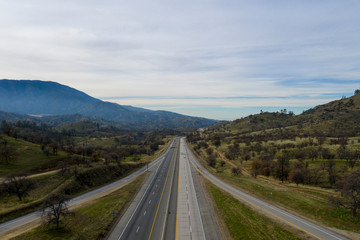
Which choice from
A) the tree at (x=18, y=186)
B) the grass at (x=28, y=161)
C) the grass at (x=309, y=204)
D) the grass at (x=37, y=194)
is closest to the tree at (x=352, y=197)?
the grass at (x=309, y=204)

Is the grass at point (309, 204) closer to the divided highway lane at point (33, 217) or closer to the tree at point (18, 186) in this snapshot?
the divided highway lane at point (33, 217)

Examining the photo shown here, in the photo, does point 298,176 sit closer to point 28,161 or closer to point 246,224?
point 246,224

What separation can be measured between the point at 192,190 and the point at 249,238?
29.6 m

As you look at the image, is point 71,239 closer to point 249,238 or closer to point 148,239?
point 148,239

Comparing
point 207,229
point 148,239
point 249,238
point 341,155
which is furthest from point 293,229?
point 341,155

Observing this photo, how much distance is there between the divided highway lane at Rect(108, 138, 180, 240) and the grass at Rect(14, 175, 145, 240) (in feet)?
8.57

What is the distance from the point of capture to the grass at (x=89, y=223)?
3662 cm

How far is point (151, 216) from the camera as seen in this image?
45188mm

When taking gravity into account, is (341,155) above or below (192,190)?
above

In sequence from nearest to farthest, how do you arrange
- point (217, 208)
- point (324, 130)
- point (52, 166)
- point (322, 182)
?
point (217, 208), point (322, 182), point (52, 166), point (324, 130)

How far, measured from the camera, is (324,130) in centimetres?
19525

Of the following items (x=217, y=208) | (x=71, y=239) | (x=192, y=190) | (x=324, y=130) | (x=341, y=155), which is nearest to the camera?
(x=71, y=239)

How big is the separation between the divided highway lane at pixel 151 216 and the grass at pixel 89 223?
2.61 meters

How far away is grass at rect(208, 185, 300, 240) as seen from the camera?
36.3 m
